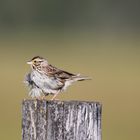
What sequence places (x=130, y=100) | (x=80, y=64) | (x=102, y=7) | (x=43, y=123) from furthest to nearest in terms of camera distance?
1. (x=102, y=7)
2. (x=80, y=64)
3. (x=130, y=100)
4. (x=43, y=123)

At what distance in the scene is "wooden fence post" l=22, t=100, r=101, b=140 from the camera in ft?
19.3

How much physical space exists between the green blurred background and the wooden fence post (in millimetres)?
6783

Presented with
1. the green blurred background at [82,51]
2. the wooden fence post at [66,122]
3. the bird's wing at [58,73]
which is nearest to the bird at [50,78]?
the bird's wing at [58,73]

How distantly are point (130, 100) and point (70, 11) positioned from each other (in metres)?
14.0

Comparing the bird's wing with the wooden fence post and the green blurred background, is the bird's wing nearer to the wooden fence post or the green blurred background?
the wooden fence post

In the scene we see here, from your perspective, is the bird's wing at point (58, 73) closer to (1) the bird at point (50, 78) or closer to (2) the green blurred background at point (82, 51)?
(1) the bird at point (50, 78)

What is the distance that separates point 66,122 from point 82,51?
64.1ft

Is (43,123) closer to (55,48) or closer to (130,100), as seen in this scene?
(130,100)

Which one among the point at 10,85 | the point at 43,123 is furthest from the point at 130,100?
the point at 43,123

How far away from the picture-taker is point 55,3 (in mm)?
31797

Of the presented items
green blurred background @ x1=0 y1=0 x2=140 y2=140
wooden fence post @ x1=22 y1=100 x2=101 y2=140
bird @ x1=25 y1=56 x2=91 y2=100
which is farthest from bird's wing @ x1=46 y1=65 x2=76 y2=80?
green blurred background @ x1=0 y1=0 x2=140 y2=140

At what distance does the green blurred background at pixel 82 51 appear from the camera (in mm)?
15133

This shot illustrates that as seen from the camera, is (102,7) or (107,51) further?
(102,7)

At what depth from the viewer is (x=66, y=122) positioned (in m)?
5.89
